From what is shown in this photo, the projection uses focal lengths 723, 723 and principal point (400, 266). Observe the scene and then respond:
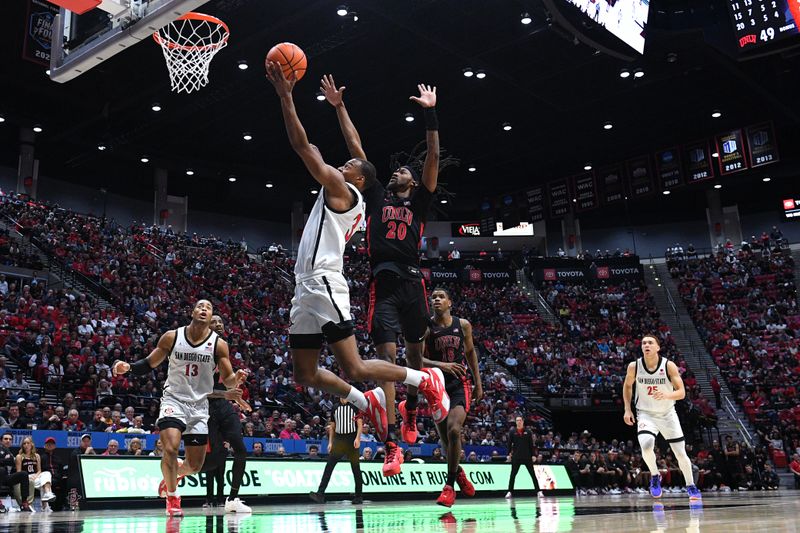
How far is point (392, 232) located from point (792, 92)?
26265 mm

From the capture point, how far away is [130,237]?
86.5ft

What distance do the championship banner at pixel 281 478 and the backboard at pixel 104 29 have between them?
5204 mm

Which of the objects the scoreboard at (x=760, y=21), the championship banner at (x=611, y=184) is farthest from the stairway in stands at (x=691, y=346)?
the scoreboard at (x=760, y=21)

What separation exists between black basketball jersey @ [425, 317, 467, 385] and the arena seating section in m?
8.82

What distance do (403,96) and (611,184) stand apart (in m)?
9.27

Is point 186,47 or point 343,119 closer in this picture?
point 343,119

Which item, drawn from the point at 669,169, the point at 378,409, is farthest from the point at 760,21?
the point at 378,409

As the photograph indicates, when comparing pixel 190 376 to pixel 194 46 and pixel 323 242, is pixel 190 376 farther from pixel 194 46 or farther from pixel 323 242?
pixel 194 46

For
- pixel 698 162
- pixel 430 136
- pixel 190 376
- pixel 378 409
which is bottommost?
pixel 378 409

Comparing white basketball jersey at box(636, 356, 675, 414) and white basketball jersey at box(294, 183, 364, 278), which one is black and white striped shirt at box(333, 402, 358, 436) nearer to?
white basketball jersey at box(636, 356, 675, 414)

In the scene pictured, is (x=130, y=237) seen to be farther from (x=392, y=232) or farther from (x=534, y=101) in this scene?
(x=392, y=232)

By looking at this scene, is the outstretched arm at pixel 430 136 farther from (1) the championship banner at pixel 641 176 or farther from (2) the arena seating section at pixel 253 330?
(1) the championship banner at pixel 641 176

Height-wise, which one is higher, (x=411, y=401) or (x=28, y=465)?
(x=411, y=401)

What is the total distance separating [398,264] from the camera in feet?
19.7
